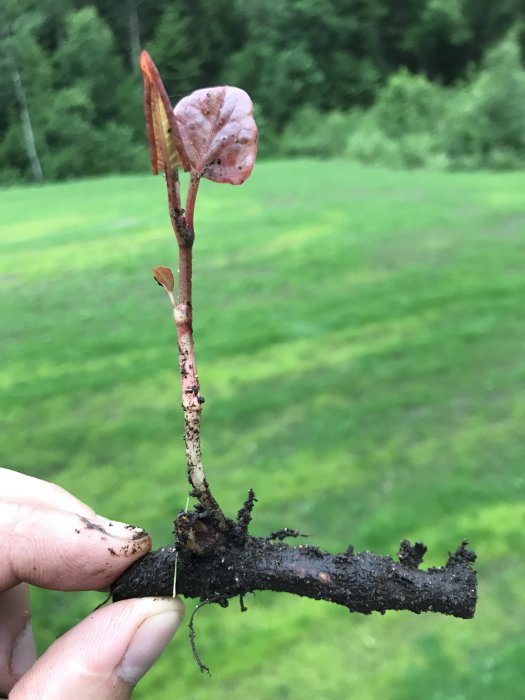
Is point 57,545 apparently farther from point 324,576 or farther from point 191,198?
point 191,198

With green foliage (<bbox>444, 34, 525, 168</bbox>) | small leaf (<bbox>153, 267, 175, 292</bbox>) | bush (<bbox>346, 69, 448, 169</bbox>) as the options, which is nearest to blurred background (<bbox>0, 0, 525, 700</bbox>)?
small leaf (<bbox>153, 267, 175, 292</bbox>)

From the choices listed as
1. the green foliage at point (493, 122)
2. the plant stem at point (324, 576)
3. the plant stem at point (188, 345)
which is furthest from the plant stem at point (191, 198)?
the green foliage at point (493, 122)

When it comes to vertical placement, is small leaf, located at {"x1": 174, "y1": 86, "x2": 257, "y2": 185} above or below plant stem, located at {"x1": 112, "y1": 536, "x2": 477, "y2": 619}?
above

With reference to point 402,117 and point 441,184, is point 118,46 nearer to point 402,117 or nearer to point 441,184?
point 402,117

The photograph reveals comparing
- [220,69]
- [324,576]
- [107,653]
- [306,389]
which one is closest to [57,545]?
[107,653]

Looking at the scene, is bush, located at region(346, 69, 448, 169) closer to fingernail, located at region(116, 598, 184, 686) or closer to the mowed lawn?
the mowed lawn
